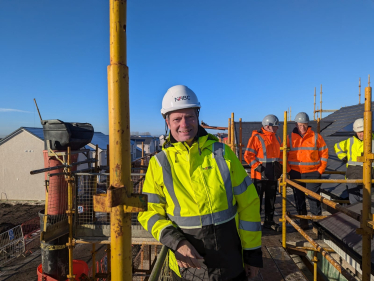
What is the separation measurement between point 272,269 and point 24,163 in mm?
26973

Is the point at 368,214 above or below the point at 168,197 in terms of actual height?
below

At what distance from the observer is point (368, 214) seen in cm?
235

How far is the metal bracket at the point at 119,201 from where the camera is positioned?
1245mm

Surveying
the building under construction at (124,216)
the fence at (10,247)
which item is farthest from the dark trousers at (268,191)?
the fence at (10,247)

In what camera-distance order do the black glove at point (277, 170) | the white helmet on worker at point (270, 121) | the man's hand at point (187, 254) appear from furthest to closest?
1. the white helmet on worker at point (270, 121)
2. the black glove at point (277, 170)
3. the man's hand at point (187, 254)

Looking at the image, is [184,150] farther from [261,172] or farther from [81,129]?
[81,129]

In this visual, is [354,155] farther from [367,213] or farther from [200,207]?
[200,207]

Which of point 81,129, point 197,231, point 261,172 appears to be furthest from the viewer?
point 81,129

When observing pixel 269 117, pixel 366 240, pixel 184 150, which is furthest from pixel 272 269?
pixel 269 117

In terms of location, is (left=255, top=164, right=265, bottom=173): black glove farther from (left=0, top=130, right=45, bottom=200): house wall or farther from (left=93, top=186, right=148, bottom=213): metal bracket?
(left=0, top=130, right=45, bottom=200): house wall

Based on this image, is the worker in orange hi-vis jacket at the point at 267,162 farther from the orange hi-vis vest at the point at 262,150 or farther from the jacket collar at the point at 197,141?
the jacket collar at the point at 197,141

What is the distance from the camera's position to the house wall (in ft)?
74.8

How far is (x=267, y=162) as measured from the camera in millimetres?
5055

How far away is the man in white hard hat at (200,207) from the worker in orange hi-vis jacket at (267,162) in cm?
334
